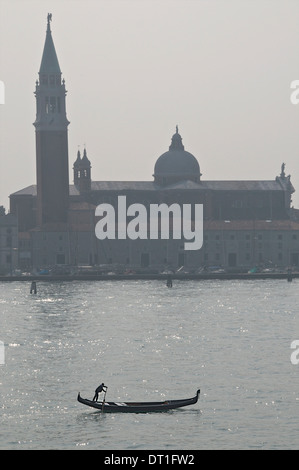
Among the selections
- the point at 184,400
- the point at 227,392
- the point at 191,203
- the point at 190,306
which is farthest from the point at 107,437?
the point at 191,203

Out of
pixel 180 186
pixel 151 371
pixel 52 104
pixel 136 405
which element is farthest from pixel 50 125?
pixel 136 405

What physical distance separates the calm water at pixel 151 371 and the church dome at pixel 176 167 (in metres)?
51.0

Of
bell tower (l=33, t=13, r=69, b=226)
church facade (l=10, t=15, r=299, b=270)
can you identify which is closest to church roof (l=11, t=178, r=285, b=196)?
church facade (l=10, t=15, r=299, b=270)

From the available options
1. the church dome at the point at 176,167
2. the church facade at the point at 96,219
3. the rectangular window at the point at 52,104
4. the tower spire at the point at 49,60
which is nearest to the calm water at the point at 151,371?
the church facade at the point at 96,219

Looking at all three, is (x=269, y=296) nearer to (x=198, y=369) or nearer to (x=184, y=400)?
(x=198, y=369)

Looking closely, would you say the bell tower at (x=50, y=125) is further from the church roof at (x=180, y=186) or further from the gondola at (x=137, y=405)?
the gondola at (x=137, y=405)

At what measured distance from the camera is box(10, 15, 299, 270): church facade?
130250 millimetres

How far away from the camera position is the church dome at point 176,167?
14443 cm

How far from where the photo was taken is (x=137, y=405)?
4438 cm

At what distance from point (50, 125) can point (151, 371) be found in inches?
3069

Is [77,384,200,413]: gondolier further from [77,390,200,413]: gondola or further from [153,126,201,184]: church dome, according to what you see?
[153,126,201,184]: church dome

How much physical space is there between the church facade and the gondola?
8451 cm

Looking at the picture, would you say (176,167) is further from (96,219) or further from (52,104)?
(52,104)
